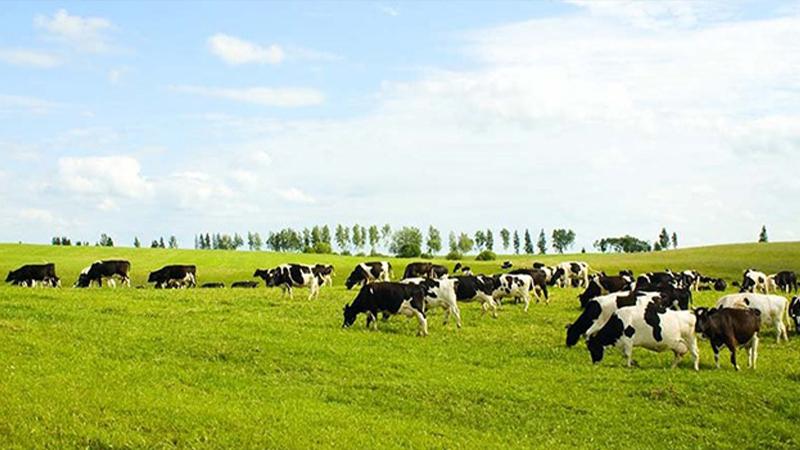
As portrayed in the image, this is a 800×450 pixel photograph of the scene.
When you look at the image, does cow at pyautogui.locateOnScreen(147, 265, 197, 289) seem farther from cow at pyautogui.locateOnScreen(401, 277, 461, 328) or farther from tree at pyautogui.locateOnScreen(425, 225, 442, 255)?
tree at pyautogui.locateOnScreen(425, 225, 442, 255)

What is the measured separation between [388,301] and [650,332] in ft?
33.2

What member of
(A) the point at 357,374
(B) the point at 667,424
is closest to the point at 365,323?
(A) the point at 357,374

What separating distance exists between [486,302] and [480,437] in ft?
66.2

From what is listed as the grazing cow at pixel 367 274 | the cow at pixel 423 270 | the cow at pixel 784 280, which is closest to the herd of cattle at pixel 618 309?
the grazing cow at pixel 367 274

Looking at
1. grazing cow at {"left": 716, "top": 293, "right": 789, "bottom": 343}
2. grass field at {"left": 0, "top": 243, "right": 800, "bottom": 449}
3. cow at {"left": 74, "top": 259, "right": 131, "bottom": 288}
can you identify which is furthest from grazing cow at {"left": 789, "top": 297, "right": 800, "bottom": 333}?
cow at {"left": 74, "top": 259, "right": 131, "bottom": 288}

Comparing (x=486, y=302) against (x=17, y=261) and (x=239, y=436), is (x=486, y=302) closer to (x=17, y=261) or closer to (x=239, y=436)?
(x=239, y=436)

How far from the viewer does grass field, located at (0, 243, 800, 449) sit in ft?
54.6

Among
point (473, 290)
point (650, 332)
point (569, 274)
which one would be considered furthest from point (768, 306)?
point (569, 274)

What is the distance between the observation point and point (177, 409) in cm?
1739

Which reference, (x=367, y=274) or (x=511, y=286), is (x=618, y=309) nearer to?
(x=511, y=286)

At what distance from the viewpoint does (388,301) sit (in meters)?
→ 31.6

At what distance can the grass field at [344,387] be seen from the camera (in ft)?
54.6

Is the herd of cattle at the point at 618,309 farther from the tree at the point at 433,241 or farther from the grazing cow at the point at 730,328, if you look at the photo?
the tree at the point at 433,241

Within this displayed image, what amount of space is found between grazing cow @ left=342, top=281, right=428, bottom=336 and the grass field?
0.80 m
